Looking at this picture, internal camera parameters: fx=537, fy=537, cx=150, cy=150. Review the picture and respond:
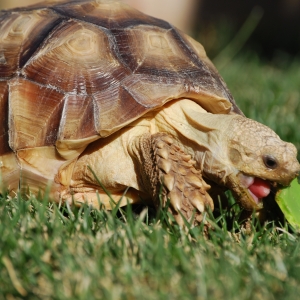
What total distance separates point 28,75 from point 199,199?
39.8 inches

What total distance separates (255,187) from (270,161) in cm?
16

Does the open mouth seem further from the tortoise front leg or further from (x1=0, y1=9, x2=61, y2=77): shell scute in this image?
(x1=0, y1=9, x2=61, y2=77): shell scute

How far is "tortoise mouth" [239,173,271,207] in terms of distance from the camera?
7.76 feet

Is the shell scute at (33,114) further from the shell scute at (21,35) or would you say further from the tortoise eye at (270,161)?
the tortoise eye at (270,161)

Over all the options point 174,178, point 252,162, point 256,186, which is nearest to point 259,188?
point 256,186

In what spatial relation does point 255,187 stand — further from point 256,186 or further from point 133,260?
point 133,260

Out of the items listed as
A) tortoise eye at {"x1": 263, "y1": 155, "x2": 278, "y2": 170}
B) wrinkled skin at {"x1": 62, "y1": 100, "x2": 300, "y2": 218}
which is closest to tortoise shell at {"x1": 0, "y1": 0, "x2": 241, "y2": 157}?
wrinkled skin at {"x1": 62, "y1": 100, "x2": 300, "y2": 218}

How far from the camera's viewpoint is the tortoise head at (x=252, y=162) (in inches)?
89.9

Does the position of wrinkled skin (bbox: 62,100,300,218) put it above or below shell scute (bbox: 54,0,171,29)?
below

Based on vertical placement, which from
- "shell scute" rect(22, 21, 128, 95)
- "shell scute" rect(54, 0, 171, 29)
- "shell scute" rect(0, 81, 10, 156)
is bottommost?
"shell scute" rect(0, 81, 10, 156)

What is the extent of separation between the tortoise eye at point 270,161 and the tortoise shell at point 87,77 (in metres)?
0.43

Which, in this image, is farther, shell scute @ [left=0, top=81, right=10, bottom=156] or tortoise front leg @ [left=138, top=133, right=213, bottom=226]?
shell scute @ [left=0, top=81, right=10, bottom=156]

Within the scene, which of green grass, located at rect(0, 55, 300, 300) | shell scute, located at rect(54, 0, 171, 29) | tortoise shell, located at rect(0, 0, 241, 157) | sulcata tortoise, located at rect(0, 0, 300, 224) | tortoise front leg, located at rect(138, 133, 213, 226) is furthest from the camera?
shell scute, located at rect(54, 0, 171, 29)

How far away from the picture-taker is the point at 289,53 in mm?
7531
